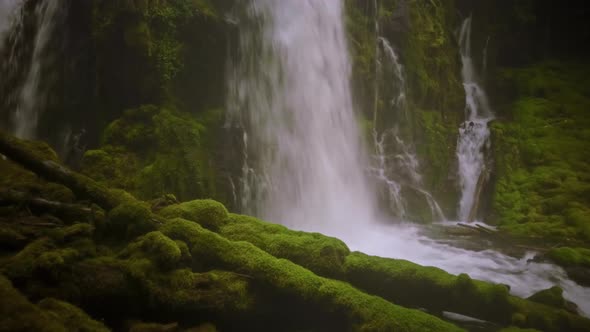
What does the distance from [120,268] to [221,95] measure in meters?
5.66

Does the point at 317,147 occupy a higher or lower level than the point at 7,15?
lower

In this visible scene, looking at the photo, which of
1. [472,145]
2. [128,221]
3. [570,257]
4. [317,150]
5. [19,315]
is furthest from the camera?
[472,145]

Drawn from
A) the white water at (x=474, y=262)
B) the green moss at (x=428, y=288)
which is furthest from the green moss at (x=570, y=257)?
the green moss at (x=428, y=288)

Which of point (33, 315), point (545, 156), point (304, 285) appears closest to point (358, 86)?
point (545, 156)

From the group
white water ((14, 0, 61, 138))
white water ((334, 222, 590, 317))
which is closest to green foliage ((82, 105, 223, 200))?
white water ((14, 0, 61, 138))

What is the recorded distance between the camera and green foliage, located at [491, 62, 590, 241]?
33.1ft

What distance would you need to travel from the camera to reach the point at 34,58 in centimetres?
807

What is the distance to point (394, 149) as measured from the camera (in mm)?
12547

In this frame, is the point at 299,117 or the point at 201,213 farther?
the point at 299,117

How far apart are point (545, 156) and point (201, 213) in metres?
12.6

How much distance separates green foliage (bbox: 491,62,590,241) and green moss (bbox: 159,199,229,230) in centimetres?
917

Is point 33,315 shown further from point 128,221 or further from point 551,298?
point 551,298

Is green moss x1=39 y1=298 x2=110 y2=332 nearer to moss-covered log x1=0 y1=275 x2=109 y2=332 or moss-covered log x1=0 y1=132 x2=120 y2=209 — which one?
moss-covered log x1=0 y1=275 x2=109 y2=332

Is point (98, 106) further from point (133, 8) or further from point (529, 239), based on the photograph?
point (529, 239)
